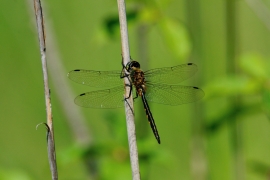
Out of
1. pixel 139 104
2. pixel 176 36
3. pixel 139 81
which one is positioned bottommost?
pixel 139 104

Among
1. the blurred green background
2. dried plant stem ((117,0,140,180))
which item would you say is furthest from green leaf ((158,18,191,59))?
dried plant stem ((117,0,140,180))

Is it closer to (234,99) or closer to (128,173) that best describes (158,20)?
(234,99)

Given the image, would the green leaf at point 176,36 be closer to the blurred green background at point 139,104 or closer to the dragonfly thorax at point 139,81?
the blurred green background at point 139,104

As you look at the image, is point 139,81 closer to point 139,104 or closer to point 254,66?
point 139,104

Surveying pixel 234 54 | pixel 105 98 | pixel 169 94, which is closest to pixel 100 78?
pixel 105 98

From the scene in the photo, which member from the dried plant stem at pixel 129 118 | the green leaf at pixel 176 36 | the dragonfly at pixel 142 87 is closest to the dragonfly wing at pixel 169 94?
the dragonfly at pixel 142 87

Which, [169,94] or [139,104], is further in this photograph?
[139,104]

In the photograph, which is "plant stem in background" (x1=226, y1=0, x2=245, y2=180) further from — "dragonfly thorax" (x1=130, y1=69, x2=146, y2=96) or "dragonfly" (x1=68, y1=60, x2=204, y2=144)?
"dragonfly thorax" (x1=130, y1=69, x2=146, y2=96)
